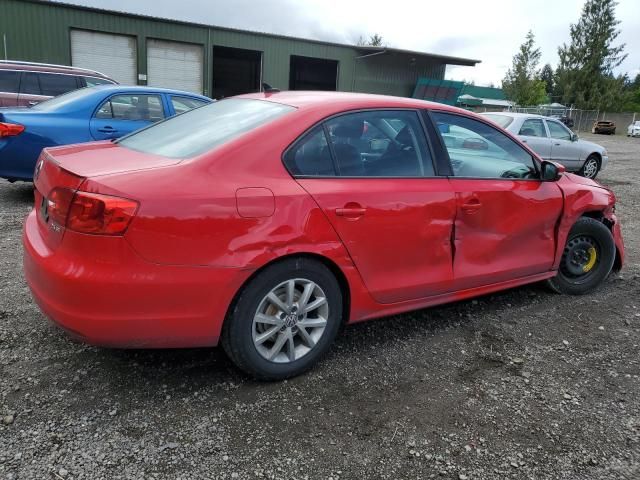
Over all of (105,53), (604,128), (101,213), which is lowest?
(604,128)

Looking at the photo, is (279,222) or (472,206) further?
(472,206)

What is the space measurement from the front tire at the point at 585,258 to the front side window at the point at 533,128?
719 cm

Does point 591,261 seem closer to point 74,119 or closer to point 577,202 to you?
point 577,202

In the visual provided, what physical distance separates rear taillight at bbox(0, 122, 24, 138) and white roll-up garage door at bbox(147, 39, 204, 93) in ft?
63.1

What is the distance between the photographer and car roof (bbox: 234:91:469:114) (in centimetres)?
303

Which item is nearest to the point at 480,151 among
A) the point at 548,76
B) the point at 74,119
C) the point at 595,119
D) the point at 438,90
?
the point at 74,119

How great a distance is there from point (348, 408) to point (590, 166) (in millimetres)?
12217

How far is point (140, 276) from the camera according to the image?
2.36 meters

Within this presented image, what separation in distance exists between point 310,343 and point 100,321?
112cm

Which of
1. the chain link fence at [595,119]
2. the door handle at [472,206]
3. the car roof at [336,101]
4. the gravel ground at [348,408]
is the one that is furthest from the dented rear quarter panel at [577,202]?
the chain link fence at [595,119]

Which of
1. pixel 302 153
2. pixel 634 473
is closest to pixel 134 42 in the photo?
pixel 302 153

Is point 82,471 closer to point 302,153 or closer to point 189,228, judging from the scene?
point 189,228

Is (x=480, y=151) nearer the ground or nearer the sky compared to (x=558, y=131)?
nearer the sky

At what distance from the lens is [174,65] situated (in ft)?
80.4
